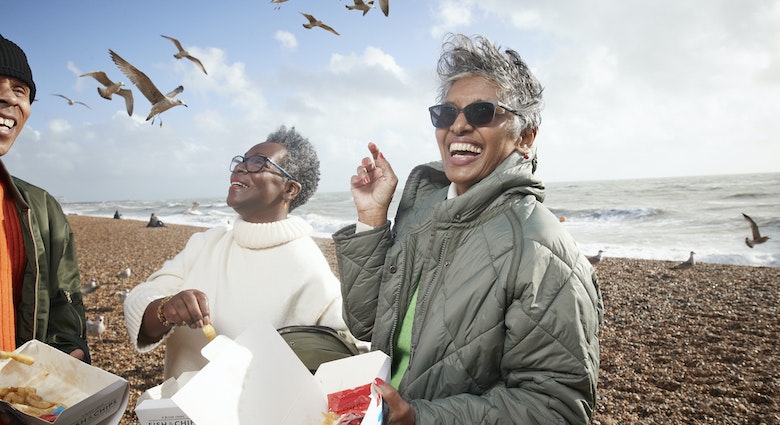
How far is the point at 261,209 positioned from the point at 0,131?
4.27 ft

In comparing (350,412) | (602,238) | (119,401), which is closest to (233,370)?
(350,412)

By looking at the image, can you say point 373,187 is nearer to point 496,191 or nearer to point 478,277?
point 496,191

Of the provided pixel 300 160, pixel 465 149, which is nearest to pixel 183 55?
pixel 300 160

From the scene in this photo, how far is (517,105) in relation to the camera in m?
1.93

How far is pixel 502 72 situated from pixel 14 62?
7.36 ft

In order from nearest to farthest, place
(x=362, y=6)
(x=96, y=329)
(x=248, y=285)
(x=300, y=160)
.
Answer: (x=248, y=285) < (x=300, y=160) < (x=362, y=6) < (x=96, y=329)

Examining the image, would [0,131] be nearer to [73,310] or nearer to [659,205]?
[73,310]

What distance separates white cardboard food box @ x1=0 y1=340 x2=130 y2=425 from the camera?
1.61 m

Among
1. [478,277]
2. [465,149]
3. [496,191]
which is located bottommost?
[478,277]

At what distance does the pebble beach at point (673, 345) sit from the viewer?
4.54 meters

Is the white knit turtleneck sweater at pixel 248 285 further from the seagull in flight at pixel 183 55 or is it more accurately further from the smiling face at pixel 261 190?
the seagull in flight at pixel 183 55

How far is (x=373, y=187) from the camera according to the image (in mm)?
2156

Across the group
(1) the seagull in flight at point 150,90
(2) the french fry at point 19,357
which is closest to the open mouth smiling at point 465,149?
(2) the french fry at point 19,357

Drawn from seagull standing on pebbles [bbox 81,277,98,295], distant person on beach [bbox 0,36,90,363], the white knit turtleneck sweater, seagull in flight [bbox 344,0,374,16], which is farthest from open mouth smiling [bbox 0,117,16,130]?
seagull standing on pebbles [bbox 81,277,98,295]
